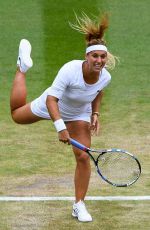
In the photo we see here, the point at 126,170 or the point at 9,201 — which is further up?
the point at 126,170

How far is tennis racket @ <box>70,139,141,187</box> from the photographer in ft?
29.6

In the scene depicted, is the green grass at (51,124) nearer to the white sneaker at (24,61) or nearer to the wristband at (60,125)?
the wristband at (60,125)

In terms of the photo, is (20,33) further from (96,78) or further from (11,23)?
(96,78)

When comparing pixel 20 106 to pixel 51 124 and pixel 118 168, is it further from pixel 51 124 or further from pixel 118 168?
pixel 51 124

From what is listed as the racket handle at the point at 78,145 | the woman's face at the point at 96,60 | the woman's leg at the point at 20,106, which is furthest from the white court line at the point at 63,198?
the woman's face at the point at 96,60

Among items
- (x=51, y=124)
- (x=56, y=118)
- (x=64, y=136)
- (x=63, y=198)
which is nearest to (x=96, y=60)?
(x=56, y=118)

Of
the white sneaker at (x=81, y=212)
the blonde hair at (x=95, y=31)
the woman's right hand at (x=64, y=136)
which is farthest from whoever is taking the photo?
the white sneaker at (x=81, y=212)

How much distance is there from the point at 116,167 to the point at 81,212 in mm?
788

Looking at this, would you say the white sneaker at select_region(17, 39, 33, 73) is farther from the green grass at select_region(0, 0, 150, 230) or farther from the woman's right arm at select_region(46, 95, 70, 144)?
the woman's right arm at select_region(46, 95, 70, 144)

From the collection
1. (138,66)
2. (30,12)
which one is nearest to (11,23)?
(30,12)

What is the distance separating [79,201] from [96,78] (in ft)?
4.69

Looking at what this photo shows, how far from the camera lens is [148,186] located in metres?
10.6

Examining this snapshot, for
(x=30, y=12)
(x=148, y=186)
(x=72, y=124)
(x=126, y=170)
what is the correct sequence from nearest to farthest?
(x=126, y=170) → (x=72, y=124) → (x=148, y=186) → (x=30, y=12)

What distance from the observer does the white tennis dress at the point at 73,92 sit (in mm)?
9164
